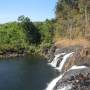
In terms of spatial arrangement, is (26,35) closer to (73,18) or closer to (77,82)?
(73,18)

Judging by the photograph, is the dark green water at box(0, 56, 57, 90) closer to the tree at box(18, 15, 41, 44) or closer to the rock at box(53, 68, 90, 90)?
the rock at box(53, 68, 90, 90)

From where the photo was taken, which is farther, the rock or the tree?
the tree

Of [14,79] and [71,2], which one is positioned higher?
[71,2]

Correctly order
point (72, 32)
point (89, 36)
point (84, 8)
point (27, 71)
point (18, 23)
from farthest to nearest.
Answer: point (18, 23) → point (72, 32) → point (84, 8) → point (89, 36) → point (27, 71)

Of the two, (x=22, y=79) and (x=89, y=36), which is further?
(x=89, y=36)

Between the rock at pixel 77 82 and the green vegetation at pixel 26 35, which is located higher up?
the rock at pixel 77 82

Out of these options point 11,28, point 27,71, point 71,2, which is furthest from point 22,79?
point 11,28

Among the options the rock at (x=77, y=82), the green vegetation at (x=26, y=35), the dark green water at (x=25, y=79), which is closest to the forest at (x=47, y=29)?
the green vegetation at (x=26, y=35)

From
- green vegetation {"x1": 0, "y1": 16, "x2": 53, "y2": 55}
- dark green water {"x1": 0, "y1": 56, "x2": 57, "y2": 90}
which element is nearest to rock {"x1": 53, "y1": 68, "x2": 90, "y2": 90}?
dark green water {"x1": 0, "y1": 56, "x2": 57, "y2": 90}

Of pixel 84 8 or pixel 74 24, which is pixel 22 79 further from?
pixel 74 24

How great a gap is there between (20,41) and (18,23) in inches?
360

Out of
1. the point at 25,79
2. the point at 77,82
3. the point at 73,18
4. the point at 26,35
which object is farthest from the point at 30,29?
the point at 77,82

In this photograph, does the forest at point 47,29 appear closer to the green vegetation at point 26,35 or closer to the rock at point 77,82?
→ the green vegetation at point 26,35

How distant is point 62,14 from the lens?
76188mm
